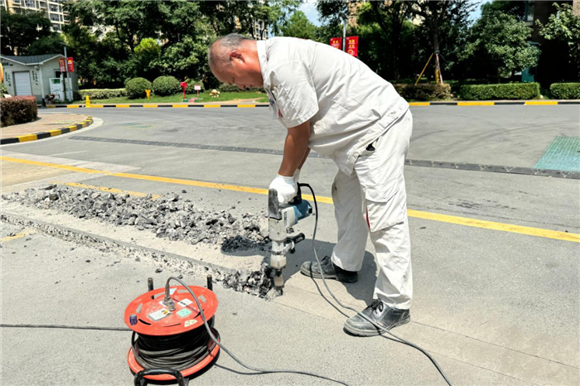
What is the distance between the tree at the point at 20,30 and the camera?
1918 inches

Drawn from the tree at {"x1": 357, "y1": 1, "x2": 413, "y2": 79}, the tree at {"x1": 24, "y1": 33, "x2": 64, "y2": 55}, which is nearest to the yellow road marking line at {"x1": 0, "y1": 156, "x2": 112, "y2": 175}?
the tree at {"x1": 357, "y1": 1, "x2": 413, "y2": 79}

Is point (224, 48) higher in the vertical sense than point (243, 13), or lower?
lower

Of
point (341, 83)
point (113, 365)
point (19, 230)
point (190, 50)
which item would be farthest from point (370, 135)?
point (190, 50)

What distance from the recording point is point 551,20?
20703 mm

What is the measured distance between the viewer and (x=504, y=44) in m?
21.3

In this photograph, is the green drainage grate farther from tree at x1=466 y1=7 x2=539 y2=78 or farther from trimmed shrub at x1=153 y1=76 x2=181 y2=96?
trimmed shrub at x1=153 y1=76 x2=181 y2=96

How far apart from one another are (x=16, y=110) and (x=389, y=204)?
55.4ft

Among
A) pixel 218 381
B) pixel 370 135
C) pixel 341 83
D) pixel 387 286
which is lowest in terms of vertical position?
pixel 218 381

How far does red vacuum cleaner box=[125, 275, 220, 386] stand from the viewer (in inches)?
84.5

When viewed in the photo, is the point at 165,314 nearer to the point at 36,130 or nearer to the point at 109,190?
the point at 109,190

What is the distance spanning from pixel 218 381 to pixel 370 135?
5.01ft

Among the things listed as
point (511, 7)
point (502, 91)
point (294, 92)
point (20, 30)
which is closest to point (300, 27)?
point (511, 7)

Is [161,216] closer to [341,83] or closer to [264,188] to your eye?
[264,188]

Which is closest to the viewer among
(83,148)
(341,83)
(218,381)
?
(218,381)
